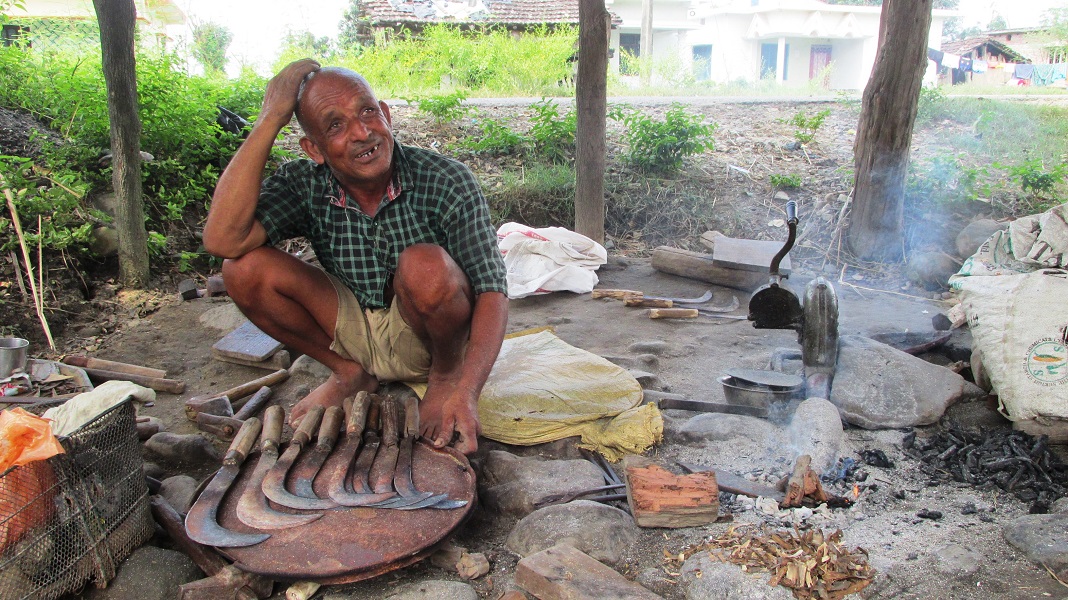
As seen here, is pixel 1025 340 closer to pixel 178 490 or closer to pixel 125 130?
pixel 178 490

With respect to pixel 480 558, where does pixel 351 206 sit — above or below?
above

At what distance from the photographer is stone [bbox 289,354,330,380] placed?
330cm

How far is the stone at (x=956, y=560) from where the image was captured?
5.63 ft

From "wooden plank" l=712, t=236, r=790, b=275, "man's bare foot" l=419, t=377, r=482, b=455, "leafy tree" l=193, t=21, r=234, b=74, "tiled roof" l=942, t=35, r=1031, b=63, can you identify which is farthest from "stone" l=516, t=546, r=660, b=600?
"tiled roof" l=942, t=35, r=1031, b=63

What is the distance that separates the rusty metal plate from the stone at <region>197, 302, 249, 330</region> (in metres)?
2.22

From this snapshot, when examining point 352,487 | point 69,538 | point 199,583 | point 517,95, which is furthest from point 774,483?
point 517,95

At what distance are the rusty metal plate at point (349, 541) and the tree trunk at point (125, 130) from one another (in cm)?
314

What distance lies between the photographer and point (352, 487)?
2.03 m

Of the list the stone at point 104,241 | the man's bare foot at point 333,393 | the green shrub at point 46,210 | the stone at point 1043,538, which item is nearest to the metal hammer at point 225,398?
the man's bare foot at point 333,393

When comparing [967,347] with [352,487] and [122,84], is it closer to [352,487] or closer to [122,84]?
[352,487]

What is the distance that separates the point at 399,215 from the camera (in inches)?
97.6

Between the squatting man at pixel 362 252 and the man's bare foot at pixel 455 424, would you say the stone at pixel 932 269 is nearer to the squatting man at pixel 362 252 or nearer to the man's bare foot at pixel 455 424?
the squatting man at pixel 362 252

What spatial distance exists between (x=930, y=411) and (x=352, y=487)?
6.78 ft

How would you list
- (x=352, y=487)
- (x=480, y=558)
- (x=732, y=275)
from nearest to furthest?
(x=480, y=558)
(x=352, y=487)
(x=732, y=275)
